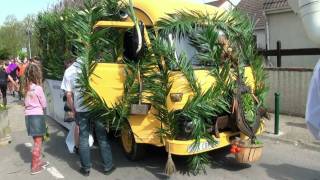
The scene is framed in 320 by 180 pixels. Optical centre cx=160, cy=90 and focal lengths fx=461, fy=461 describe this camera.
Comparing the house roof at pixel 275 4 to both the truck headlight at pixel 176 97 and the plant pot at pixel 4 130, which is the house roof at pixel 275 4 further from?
the truck headlight at pixel 176 97

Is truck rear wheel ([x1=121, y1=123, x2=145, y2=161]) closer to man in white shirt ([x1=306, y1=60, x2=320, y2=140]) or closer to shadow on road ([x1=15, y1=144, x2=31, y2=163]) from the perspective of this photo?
shadow on road ([x1=15, y1=144, x2=31, y2=163])

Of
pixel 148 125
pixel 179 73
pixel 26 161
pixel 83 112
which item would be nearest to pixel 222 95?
pixel 179 73

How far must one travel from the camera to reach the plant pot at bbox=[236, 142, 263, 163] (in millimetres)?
6617

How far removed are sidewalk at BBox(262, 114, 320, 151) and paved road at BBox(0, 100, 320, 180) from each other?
0.18 meters

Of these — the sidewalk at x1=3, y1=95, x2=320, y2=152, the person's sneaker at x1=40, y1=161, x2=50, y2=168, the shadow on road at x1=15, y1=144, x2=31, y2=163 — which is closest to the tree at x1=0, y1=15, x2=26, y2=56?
the sidewalk at x1=3, y1=95, x2=320, y2=152

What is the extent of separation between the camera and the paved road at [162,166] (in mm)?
6840

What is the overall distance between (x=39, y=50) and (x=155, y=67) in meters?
6.73

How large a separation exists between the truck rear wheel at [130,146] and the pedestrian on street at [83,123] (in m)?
0.45

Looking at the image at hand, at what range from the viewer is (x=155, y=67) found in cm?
671

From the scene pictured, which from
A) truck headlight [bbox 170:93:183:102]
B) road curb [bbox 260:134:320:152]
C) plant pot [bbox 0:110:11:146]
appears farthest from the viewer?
plant pot [bbox 0:110:11:146]

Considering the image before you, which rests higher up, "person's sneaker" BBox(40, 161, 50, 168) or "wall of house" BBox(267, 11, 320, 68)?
"wall of house" BBox(267, 11, 320, 68)

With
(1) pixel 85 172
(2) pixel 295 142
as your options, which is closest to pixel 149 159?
(1) pixel 85 172

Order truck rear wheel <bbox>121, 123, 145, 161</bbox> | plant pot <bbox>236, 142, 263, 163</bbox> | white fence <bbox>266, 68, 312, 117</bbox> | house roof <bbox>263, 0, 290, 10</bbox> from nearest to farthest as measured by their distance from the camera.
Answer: plant pot <bbox>236, 142, 263, 163</bbox>
truck rear wheel <bbox>121, 123, 145, 161</bbox>
white fence <bbox>266, 68, 312, 117</bbox>
house roof <bbox>263, 0, 290, 10</bbox>

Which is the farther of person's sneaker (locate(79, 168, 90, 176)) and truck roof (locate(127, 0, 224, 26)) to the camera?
person's sneaker (locate(79, 168, 90, 176))
